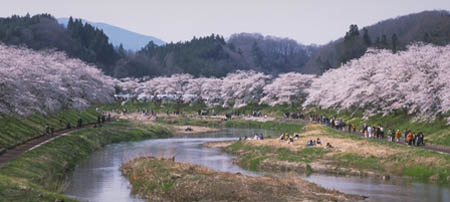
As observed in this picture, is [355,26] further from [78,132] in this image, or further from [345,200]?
[345,200]

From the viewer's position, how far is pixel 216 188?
36844 mm

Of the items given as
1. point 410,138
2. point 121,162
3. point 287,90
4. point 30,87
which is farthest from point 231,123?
point 30,87

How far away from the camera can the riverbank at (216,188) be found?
3578 centimetres

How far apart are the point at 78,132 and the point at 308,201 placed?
42.4 m

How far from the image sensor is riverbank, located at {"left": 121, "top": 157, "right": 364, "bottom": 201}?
35.8 metres

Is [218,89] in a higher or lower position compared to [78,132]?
higher

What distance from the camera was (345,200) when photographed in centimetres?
3547

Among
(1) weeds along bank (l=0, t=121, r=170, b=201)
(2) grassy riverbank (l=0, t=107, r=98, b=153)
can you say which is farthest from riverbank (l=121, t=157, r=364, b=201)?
(2) grassy riverbank (l=0, t=107, r=98, b=153)

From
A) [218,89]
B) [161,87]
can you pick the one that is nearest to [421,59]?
[218,89]

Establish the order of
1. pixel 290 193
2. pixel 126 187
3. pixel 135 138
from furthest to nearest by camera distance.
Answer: pixel 135 138 → pixel 126 187 → pixel 290 193

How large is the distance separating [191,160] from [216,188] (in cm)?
2229

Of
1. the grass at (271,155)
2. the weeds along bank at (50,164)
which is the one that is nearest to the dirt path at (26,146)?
the weeds along bank at (50,164)

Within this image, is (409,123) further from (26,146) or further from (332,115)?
(26,146)

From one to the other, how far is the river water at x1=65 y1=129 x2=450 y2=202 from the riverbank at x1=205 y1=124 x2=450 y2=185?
194 cm
